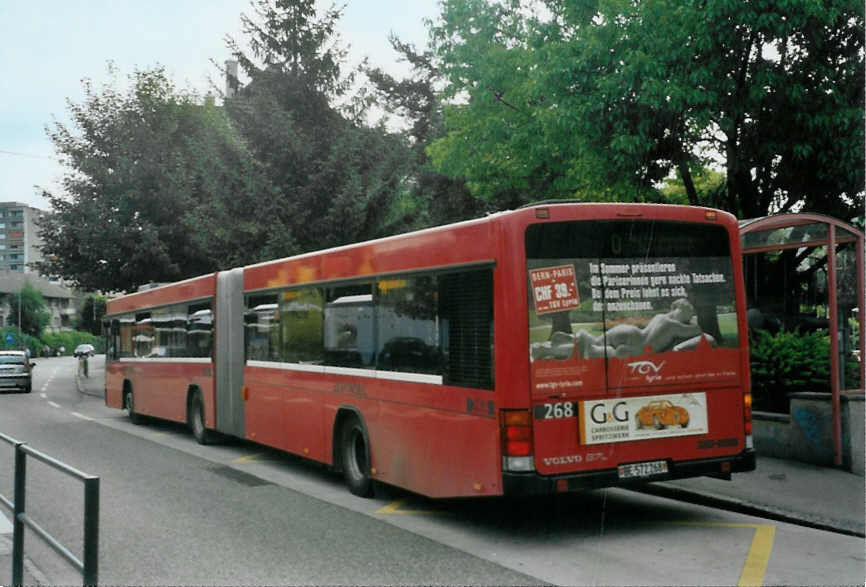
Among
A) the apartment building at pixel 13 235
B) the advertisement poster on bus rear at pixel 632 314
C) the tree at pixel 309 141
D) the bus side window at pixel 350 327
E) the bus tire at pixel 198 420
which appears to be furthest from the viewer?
the apartment building at pixel 13 235

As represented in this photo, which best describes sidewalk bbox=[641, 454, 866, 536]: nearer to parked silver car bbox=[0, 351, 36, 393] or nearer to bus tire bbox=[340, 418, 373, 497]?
Answer: bus tire bbox=[340, 418, 373, 497]

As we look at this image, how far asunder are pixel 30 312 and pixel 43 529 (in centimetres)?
11721

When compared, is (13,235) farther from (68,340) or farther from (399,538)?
(399,538)

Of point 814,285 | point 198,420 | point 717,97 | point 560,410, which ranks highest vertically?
point 717,97

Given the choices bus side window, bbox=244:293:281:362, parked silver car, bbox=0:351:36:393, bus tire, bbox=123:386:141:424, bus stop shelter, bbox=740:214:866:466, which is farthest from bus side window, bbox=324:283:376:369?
parked silver car, bbox=0:351:36:393

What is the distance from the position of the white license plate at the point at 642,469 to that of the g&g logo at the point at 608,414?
38 cm

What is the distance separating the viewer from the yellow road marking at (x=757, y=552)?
6.22 meters

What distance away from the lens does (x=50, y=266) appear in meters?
35.2

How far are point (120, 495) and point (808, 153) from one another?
1097 centimetres

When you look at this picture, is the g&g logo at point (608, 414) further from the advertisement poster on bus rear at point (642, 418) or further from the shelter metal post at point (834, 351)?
the shelter metal post at point (834, 351)

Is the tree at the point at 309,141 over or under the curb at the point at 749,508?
over

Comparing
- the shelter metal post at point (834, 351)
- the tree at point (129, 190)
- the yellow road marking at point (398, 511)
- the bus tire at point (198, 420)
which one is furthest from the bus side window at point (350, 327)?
the tree at point (129, 190)

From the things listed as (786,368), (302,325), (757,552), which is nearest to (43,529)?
(757,552)

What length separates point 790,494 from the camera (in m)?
9.05
